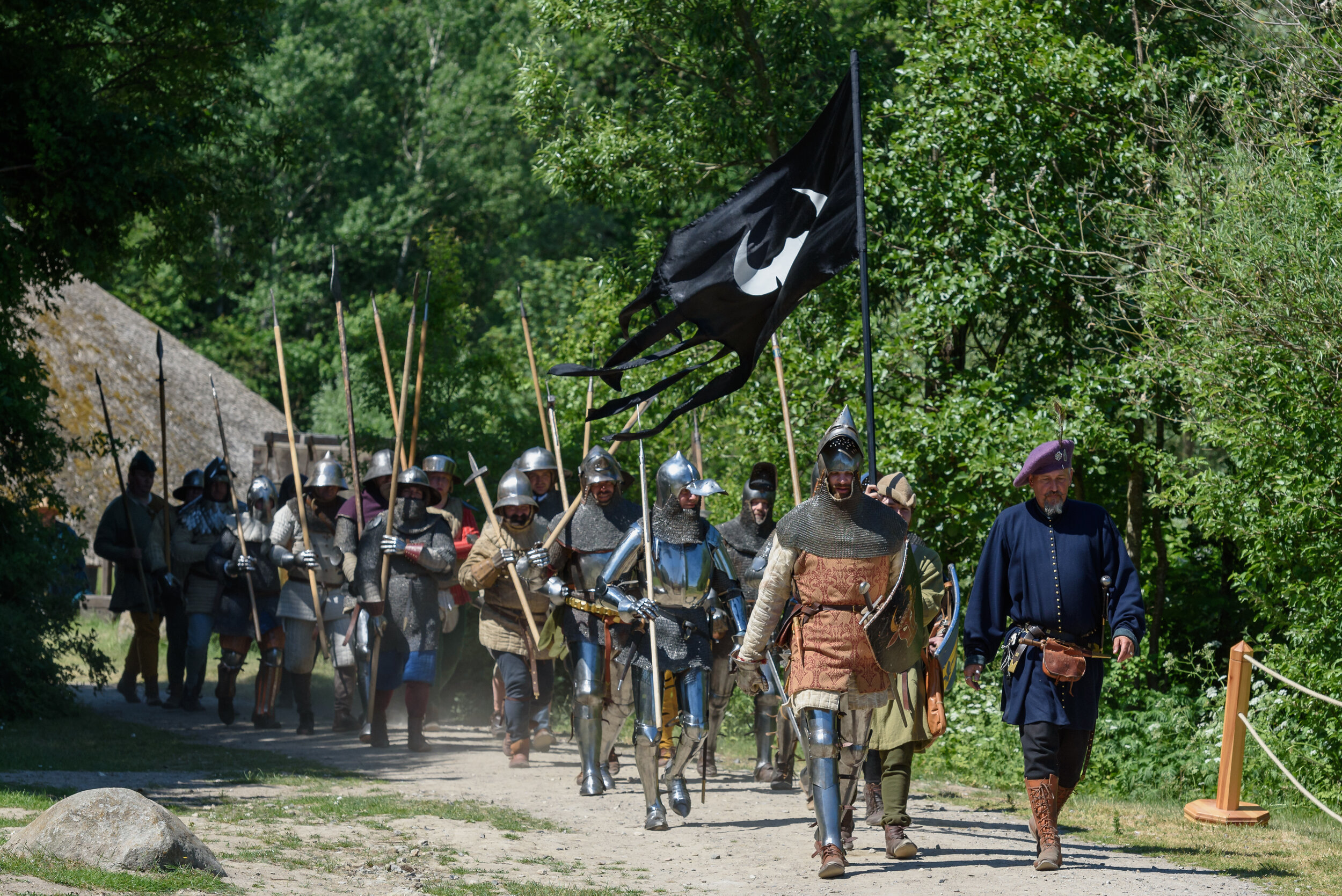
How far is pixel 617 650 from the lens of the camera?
7.83 m

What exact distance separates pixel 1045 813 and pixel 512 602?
13.5 feet

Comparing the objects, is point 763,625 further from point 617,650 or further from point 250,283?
point 250,283

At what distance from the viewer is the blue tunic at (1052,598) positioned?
6.33 metres

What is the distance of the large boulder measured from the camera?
17.6 ft

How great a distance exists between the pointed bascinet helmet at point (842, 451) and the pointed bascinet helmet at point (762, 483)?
97.0 inches

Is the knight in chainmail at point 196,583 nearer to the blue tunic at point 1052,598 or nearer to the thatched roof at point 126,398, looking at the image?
the blue tunic at point 1052,598

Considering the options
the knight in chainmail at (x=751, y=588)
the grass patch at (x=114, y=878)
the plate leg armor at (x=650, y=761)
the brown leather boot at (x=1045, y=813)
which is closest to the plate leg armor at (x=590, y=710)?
the plate leg armor at (x=650, y=761)

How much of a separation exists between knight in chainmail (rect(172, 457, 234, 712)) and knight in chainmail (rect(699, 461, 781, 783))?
4.44 m

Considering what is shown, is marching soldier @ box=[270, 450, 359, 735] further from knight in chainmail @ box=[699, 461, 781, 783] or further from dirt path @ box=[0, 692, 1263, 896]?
knight in chainmail @ box=[699, 461, 781, 783]

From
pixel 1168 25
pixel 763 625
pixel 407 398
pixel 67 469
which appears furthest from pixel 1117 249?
pixel 67 469

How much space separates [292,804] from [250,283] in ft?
83.4

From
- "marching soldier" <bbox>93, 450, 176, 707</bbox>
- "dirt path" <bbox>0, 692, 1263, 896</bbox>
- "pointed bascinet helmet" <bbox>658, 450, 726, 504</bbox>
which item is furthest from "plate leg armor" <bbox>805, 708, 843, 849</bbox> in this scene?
"marching soldier" <bbox>93, 450, 176, 707</bbox>

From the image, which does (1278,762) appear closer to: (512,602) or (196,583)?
(512,602)

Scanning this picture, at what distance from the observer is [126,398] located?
2022cm
